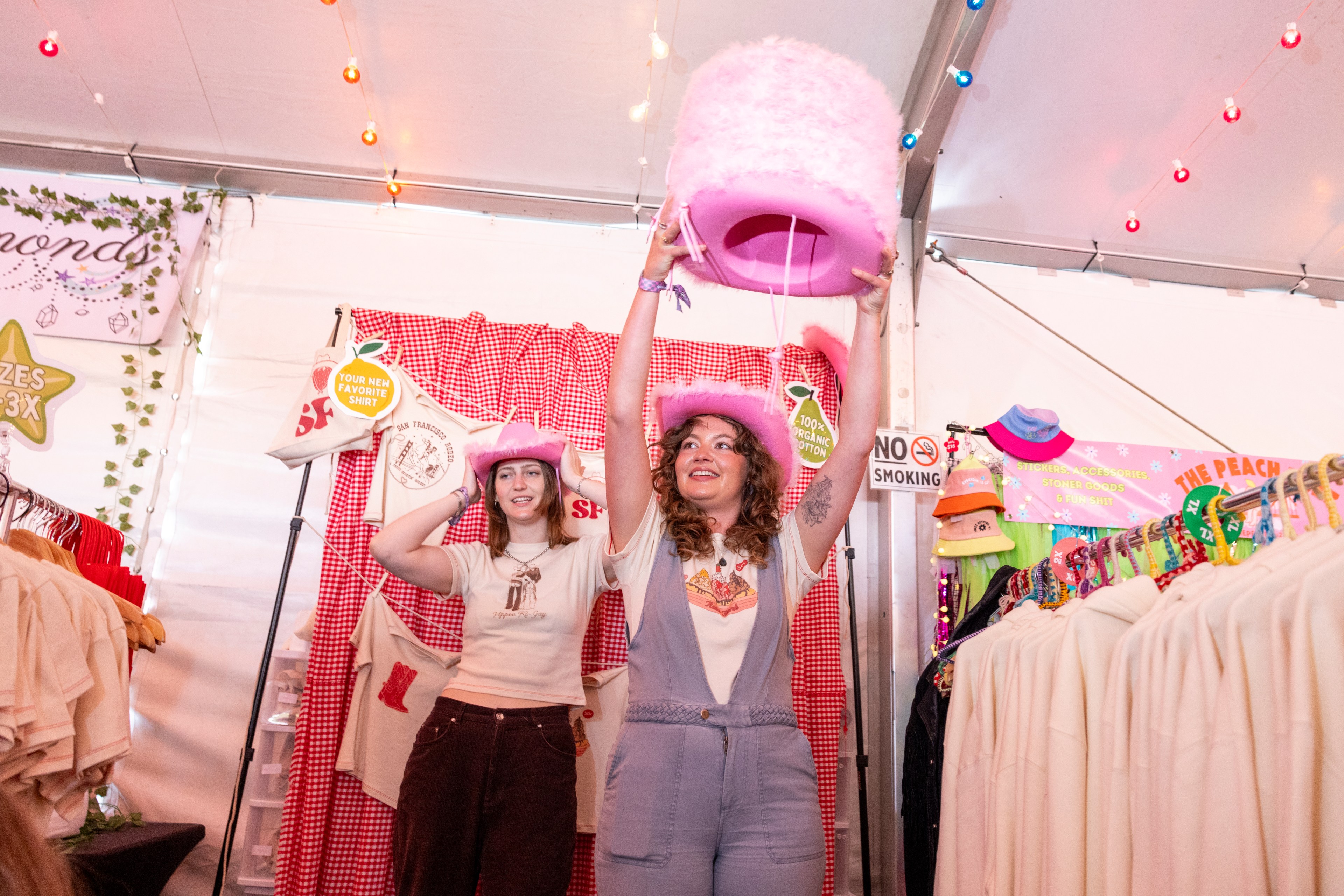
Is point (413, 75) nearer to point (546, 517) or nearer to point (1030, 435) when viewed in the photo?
point (546, 517)

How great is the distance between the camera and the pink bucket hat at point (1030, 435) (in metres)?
3.59

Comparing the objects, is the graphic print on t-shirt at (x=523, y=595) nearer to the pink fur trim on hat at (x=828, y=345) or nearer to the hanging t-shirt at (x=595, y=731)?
the hanging t-shirt at (x=595, y=731)

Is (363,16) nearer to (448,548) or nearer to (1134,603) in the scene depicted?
(448,548)

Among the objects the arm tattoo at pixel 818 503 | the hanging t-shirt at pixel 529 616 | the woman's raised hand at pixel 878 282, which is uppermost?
the woman's raised hand at pixel 878 282

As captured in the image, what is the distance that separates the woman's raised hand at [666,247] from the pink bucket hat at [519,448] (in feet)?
3.50

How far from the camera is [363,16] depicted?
3.41m

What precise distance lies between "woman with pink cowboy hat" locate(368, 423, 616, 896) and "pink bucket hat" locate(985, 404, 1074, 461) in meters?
1.70

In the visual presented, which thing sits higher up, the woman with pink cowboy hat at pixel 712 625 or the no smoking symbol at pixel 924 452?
the no smoking symbol at pixel 924 452

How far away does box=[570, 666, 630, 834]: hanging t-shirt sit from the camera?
312 cm

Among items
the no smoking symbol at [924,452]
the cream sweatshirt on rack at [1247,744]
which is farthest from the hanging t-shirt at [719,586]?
the no smoking symbol at [924,452]

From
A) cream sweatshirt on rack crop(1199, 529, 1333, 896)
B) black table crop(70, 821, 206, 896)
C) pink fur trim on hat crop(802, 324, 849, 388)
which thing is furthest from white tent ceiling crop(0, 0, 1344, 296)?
black table crop(70, 821, 206, 896)

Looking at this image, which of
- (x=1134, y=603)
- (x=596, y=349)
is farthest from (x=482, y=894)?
(x=596, y=349)

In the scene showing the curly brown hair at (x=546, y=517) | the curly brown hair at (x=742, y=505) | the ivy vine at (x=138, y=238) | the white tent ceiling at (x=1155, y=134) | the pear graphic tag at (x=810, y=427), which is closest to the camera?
the curly brown hair at (x=742, y=505)

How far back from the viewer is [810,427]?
147 inches
